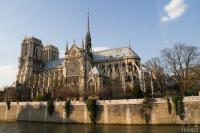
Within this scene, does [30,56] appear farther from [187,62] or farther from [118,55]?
[187,62]

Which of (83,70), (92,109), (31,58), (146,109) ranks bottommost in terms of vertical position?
(92,109)

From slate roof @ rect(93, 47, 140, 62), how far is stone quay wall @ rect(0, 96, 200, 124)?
997 inches

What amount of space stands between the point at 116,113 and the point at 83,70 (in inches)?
948

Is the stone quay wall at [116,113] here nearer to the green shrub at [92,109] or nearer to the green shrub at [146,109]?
the green shrub at [146,109]

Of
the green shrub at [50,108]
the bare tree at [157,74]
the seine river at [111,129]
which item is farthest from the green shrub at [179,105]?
the green shrub at [50,108]

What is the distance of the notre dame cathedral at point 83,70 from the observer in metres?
48.8

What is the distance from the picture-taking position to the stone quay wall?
27625 millimetres

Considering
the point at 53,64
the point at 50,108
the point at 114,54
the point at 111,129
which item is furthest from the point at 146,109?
the point at 53,64

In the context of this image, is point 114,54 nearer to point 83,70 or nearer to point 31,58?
point 83,70

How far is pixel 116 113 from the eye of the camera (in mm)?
32250

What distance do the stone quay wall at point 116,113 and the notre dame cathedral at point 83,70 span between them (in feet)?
29.5

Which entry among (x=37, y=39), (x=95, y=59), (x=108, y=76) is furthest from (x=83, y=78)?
(x=37, y=39)

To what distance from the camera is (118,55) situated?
59906 mm

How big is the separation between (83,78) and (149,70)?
17106 millimetres
